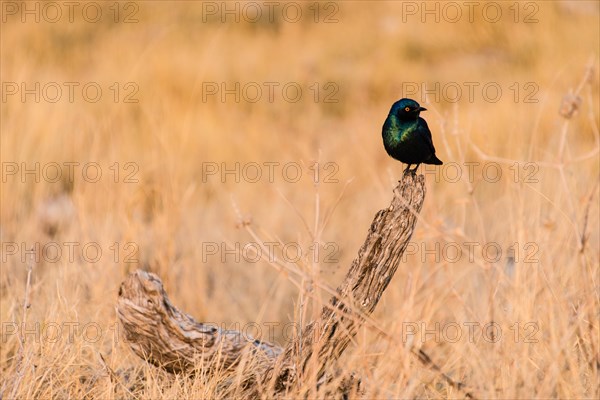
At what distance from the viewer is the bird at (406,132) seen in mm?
2834

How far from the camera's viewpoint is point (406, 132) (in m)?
2.84

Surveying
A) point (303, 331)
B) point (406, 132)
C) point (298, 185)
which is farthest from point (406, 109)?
point (298, 185)

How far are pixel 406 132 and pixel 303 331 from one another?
2.39 ft

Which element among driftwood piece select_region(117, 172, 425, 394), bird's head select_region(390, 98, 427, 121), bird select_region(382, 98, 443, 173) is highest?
bird's head select_region(390, 98, 427, 121)

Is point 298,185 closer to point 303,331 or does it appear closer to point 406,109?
point 406,109

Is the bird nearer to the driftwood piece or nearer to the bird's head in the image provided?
the bird's head

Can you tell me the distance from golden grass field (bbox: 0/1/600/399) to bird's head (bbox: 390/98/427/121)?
20 centimetres

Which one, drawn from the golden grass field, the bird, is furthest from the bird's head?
the golden grass field

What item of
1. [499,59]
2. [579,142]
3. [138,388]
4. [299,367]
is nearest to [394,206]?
[299,367]

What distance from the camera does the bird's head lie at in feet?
9.27

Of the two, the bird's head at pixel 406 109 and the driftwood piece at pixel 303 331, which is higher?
the bird's head at pixel 406 109

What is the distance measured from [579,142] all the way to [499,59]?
2849 millimetres

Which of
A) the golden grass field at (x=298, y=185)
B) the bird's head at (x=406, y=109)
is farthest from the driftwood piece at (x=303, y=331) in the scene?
the bird's head at (x=406, y=109)

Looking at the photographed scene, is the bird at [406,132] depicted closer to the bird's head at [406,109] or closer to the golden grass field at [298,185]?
the bird's head at [406,109]
